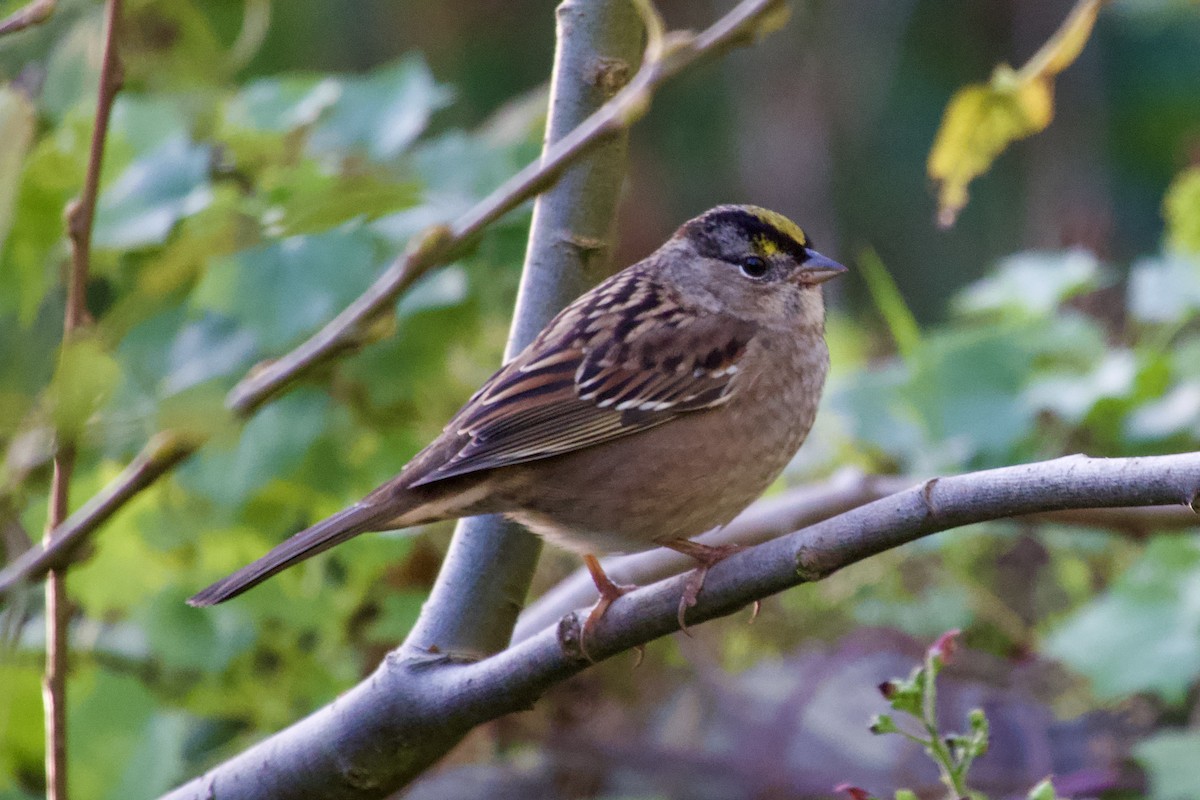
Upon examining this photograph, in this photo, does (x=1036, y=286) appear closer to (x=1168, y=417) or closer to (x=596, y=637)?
(x=1168, y=417)

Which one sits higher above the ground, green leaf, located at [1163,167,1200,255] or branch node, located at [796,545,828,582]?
green leaf, located at [1163,167,1200,255]

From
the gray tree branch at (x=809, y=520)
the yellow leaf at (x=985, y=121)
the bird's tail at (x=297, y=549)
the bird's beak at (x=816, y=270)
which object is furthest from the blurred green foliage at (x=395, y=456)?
the yellow leaf at (x=985, y=121)

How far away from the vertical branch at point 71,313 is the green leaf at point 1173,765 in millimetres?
1438

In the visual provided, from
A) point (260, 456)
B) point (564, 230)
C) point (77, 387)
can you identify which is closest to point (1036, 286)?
point (564, 230)

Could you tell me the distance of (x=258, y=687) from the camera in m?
2.31

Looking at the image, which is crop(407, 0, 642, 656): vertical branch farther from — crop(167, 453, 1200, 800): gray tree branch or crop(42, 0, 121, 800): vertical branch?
crop(42, 0, 121, 800): vertical branch

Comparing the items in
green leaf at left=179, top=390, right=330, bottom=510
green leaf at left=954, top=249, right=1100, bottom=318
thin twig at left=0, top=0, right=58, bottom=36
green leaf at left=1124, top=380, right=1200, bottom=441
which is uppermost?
green leaf at left=954, top=249, right=1100, bottom=318

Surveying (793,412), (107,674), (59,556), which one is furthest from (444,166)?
(59,556)

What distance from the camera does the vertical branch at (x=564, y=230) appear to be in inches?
62.9

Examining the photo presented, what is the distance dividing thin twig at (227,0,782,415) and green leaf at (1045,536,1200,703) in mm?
1531

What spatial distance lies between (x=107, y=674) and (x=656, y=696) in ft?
3.17

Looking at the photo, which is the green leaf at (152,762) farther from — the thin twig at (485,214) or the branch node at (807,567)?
the thin twig at (485,214)

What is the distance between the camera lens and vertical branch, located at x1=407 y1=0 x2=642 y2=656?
160cm

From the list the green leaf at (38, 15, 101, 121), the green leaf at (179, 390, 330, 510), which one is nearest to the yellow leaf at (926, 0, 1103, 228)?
the green leaf at (38, 15, 101, 121)
